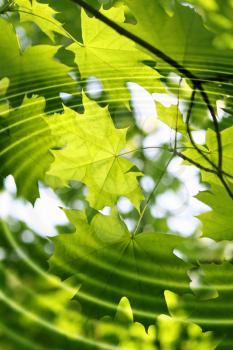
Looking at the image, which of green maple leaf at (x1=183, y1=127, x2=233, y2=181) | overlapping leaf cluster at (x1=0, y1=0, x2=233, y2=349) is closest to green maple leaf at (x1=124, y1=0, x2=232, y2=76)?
overlapping leaf cluster at (x1=0, y1=0, x2=233, y2=349)

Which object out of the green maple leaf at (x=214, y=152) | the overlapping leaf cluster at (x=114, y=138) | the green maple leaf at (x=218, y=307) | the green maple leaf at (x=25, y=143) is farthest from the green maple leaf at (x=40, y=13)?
the green maple leaf at (x=218, y=307)

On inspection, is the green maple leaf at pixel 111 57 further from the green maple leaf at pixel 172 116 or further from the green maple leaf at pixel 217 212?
the green maple leaf at pixel 217 212

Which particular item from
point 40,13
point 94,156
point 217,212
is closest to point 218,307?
point 217,212

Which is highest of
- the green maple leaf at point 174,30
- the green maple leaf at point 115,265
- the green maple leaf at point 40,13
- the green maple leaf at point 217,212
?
the green maple leaf at point 40,13

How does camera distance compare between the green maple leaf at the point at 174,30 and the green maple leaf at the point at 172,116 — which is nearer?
the green maple leaf at the point at 174,30

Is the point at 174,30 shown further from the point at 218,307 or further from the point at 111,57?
the point at 218,307

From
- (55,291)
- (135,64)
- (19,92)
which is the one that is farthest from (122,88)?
(55,291)
